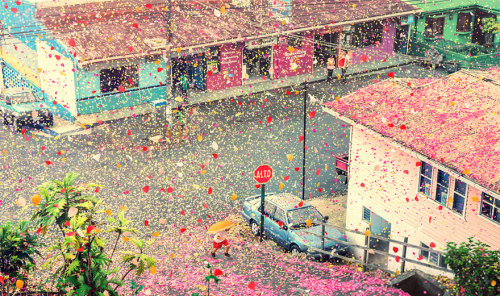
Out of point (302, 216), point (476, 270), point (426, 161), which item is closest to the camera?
point (476, 270)

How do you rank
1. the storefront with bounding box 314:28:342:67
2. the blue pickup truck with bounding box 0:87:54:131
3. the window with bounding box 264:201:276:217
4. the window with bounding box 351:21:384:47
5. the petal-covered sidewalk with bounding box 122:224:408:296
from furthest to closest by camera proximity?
1. the window with bounding box 351:21:384:47
2. the storefront with bounding box 314:28:342:67
3. the blue pickup truck with bounding box 0:87:54:131
4. the window with bounding box 264:201:276:217
5. the petal-covered sidewalk with bounding box 122:224:408:296

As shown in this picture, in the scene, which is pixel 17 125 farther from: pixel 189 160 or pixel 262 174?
pixel 262 174

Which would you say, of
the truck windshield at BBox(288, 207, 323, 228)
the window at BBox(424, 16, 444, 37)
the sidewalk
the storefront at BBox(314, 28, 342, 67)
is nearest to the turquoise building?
the sidewalk

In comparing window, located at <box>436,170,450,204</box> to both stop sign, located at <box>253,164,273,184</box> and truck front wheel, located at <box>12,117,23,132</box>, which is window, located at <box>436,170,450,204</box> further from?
truck front wheel, located at <box>12,117,23,132</box>

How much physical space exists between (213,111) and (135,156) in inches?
263

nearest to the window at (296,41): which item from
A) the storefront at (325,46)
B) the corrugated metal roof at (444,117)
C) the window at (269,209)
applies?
the storefront at (325,46)

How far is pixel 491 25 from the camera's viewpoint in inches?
1620

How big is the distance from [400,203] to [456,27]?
27.5 metres

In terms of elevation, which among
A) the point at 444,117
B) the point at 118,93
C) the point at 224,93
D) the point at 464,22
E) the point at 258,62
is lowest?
the point at 224,93

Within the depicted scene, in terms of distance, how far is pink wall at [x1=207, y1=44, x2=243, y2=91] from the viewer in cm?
3444

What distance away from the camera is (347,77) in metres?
36.7

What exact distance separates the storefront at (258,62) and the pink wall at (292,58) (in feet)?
1.29

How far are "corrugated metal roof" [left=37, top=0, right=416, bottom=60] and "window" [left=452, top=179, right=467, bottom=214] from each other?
54.7 ft

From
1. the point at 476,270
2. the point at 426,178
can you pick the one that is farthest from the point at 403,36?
the point at 476,270
